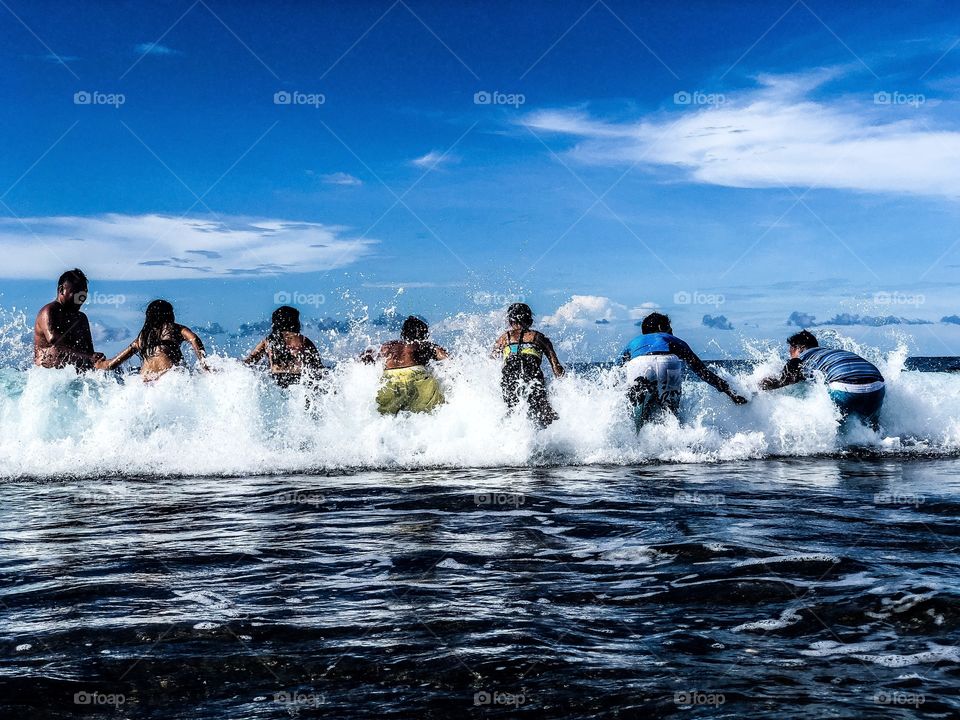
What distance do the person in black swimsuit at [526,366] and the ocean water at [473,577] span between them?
246 millimetres

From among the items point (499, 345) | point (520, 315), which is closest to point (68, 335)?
point (499, 345)

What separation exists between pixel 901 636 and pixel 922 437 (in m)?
10.5

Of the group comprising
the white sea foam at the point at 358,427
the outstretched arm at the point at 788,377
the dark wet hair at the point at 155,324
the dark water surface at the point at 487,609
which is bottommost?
the dark water surface at the point at 487,609

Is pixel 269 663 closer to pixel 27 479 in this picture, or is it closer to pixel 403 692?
pixel 403 692

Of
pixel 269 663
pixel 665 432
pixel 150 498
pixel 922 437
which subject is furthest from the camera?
pixel 922 437

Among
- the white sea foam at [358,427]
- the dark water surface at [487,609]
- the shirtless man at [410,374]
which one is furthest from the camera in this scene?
the shirtless man at [410,374]

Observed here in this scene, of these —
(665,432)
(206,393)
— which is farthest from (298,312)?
(665,432)

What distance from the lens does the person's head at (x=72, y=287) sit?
1198 centimetres

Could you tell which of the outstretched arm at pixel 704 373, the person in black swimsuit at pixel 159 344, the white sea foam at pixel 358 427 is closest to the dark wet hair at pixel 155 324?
the person in black swimsuit at pixel 159 344

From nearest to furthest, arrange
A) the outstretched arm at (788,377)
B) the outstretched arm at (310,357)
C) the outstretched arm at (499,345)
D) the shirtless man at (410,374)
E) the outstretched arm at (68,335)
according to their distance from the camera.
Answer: the outstretched arm at (499,345) → the outstretched arm at (68,335) → the shirtless man at (410,374) → the outstretched arm at (310,357) → the outstretched arm at (788,377)

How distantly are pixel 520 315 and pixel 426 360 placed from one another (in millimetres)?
1557

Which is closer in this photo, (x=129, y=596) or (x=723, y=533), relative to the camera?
(x=129, y=596)

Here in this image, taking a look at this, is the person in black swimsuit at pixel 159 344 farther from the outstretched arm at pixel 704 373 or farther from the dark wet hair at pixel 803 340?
the dark wet hair at pixel 803 340

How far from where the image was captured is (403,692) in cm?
351
